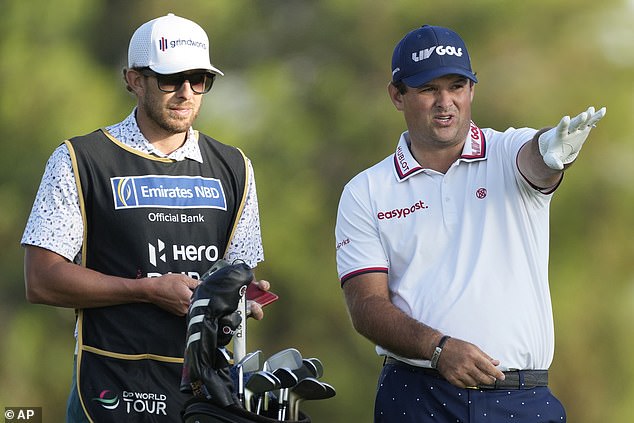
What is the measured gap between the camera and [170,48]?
3.51 m

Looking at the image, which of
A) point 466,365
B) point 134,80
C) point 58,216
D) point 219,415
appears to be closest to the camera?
point 219,415

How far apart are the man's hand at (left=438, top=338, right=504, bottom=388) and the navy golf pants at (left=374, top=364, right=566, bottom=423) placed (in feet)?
0.37

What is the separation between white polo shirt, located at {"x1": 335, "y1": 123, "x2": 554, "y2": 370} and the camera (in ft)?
10.4

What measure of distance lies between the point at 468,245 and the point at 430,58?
1.94 ft

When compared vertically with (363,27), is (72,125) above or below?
below

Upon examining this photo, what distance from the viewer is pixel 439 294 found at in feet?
10.6

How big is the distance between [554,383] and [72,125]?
3.01 m

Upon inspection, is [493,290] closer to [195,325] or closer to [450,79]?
[450,79]

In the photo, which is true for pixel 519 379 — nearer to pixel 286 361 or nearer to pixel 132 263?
pixel 286 361

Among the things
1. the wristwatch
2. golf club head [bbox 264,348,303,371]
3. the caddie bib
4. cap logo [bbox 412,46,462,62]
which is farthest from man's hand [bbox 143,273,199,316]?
cap logo [bbox 412,46,462,62]

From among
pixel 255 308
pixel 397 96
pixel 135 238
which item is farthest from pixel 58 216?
pixel 397 96

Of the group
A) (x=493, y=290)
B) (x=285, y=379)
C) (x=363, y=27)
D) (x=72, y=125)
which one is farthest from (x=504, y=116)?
(x=285, y=379)

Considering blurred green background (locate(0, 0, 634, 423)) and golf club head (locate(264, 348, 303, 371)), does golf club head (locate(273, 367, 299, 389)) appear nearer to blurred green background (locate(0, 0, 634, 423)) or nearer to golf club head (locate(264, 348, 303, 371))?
golf club head (locate(264, 348, 303, 371))

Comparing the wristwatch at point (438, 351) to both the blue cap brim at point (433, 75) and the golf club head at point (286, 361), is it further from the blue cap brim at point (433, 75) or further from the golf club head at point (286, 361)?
the blue cap brim at point (433, 75)
